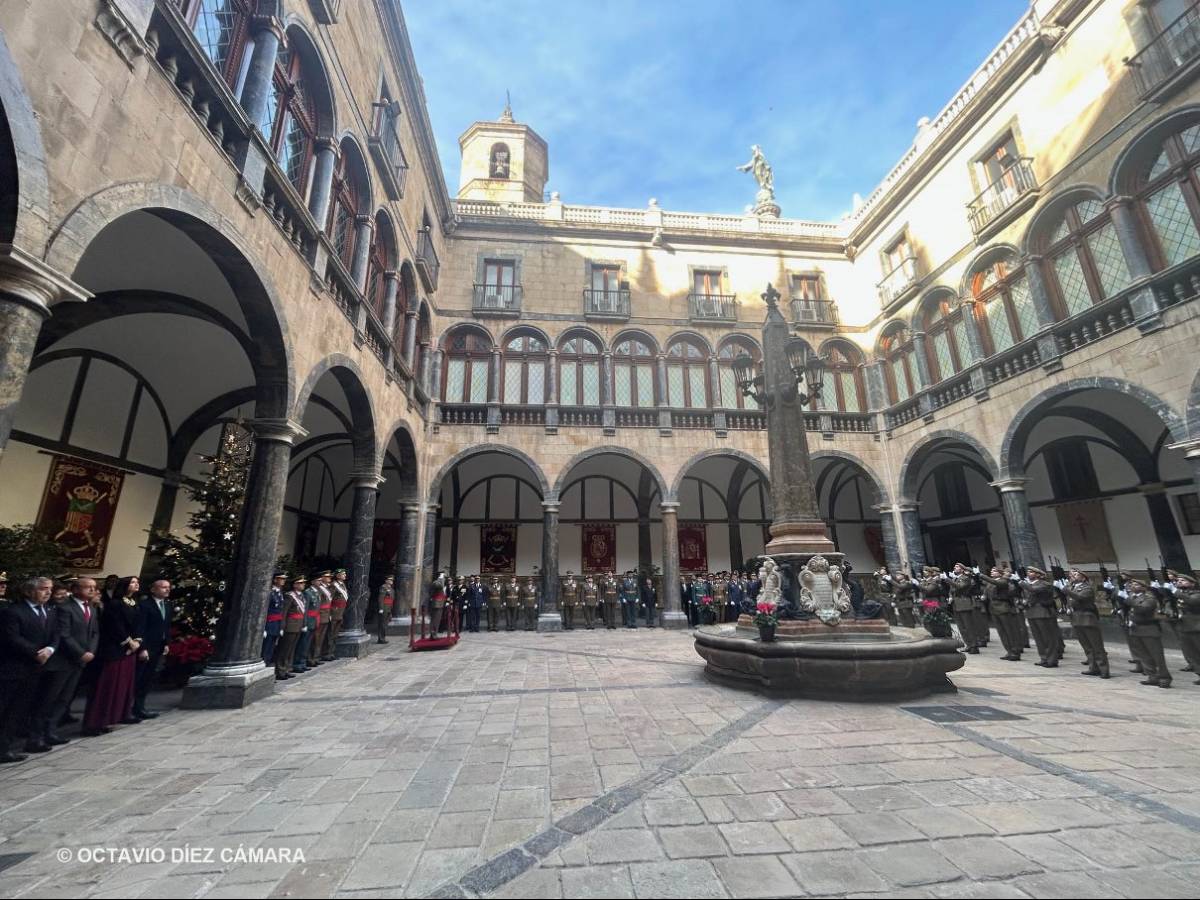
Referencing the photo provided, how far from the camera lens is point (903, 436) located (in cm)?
1565

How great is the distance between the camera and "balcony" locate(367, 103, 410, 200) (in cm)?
1041

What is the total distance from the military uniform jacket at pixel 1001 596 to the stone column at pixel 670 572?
7.33 meters

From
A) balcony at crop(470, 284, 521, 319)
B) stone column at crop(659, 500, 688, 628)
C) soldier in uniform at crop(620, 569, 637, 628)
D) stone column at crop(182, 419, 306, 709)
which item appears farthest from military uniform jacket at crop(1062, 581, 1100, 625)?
balcony at crop(470, 284, 521, 319)

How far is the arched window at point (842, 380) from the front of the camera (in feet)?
55.6

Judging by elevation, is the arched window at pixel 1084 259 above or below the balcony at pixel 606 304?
below

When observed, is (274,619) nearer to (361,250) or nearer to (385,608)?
(385,608)

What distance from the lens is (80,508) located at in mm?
8406

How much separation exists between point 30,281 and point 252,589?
4115 millimetres

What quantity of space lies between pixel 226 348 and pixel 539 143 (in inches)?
759

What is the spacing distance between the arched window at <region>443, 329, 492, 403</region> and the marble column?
560 cm

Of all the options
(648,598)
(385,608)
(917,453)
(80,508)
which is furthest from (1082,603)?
(80,508)

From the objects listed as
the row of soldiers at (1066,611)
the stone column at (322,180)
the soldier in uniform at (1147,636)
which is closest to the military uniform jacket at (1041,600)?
the row of soldiers at (1066,611)

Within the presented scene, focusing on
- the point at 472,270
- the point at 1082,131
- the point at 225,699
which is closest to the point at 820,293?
the point at 1082,131

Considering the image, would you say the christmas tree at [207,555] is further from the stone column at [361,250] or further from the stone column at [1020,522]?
the stone column at [1020,522]
